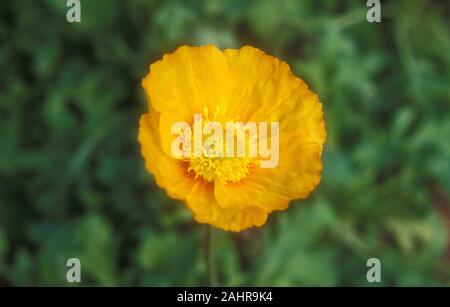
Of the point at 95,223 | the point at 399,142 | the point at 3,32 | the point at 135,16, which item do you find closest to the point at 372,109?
the point at 399,142
